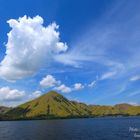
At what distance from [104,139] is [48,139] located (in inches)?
993

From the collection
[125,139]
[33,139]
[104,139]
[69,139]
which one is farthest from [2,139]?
[125,139]

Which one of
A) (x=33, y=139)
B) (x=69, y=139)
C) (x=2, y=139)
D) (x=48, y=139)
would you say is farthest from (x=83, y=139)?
(x=2, y=139)

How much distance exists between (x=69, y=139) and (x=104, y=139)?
1565cm

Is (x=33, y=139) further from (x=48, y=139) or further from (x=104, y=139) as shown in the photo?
(x=104, y=139)

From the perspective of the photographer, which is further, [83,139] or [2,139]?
[2,139]

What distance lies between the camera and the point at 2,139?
12306 centimetres

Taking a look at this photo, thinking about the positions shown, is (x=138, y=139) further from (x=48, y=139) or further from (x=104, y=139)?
(x=48, y=139)

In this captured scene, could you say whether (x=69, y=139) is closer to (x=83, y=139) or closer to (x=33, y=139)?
(x=83, y=139)

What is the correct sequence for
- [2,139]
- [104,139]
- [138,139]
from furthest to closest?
[2,139], [104,139], [138,139]

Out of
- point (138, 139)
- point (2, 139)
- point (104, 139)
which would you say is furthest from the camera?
point (2, 139)

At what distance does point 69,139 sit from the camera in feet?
373

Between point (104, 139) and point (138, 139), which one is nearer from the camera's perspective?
point (138, 139)

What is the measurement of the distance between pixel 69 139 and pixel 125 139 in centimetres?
2470

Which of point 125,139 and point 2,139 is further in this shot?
point 2,139
